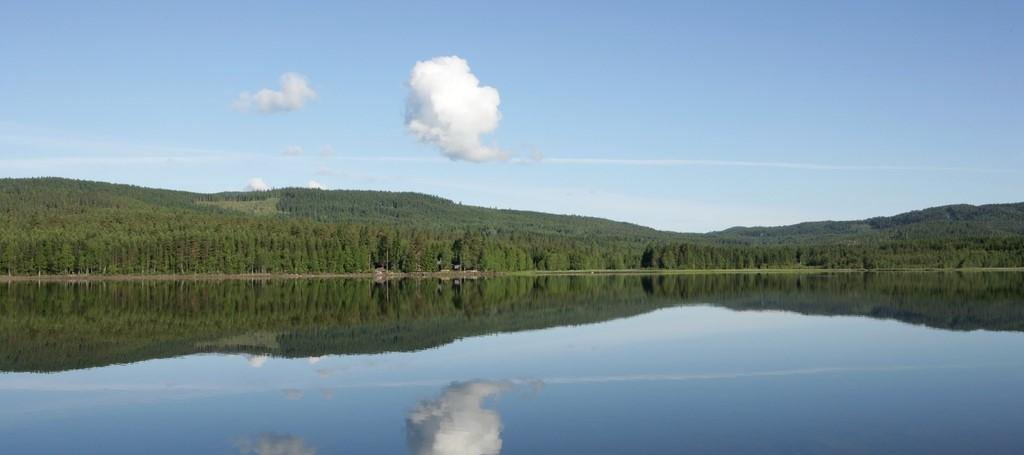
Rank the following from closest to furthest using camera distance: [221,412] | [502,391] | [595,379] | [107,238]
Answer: [221,412]
[502,391]
[595,379]
[107,238]

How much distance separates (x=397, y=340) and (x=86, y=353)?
1124cm

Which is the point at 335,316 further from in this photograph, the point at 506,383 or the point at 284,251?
the point at 284,251

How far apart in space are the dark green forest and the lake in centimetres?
29

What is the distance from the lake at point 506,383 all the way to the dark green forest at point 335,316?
0.29 meters

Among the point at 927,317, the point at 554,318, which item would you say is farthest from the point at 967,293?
the point at 554,318

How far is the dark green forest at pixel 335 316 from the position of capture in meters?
33.4

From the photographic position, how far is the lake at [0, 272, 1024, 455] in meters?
17.9

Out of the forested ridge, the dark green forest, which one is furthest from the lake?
the forested ridge

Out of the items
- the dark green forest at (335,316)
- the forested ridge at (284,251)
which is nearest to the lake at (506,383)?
the dark green forest at (335,316)

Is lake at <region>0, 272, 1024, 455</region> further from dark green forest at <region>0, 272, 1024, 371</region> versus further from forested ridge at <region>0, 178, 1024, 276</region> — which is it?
forested ridge at <region>0, 178, 1024, 276</region>

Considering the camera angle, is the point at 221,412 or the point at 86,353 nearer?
the point at 221,412

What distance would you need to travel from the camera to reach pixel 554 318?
48812mm

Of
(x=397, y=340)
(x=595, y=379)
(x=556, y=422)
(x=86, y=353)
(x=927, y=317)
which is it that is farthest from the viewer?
(x=927, y=317)

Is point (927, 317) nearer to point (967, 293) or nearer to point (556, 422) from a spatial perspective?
point (967, 293)
